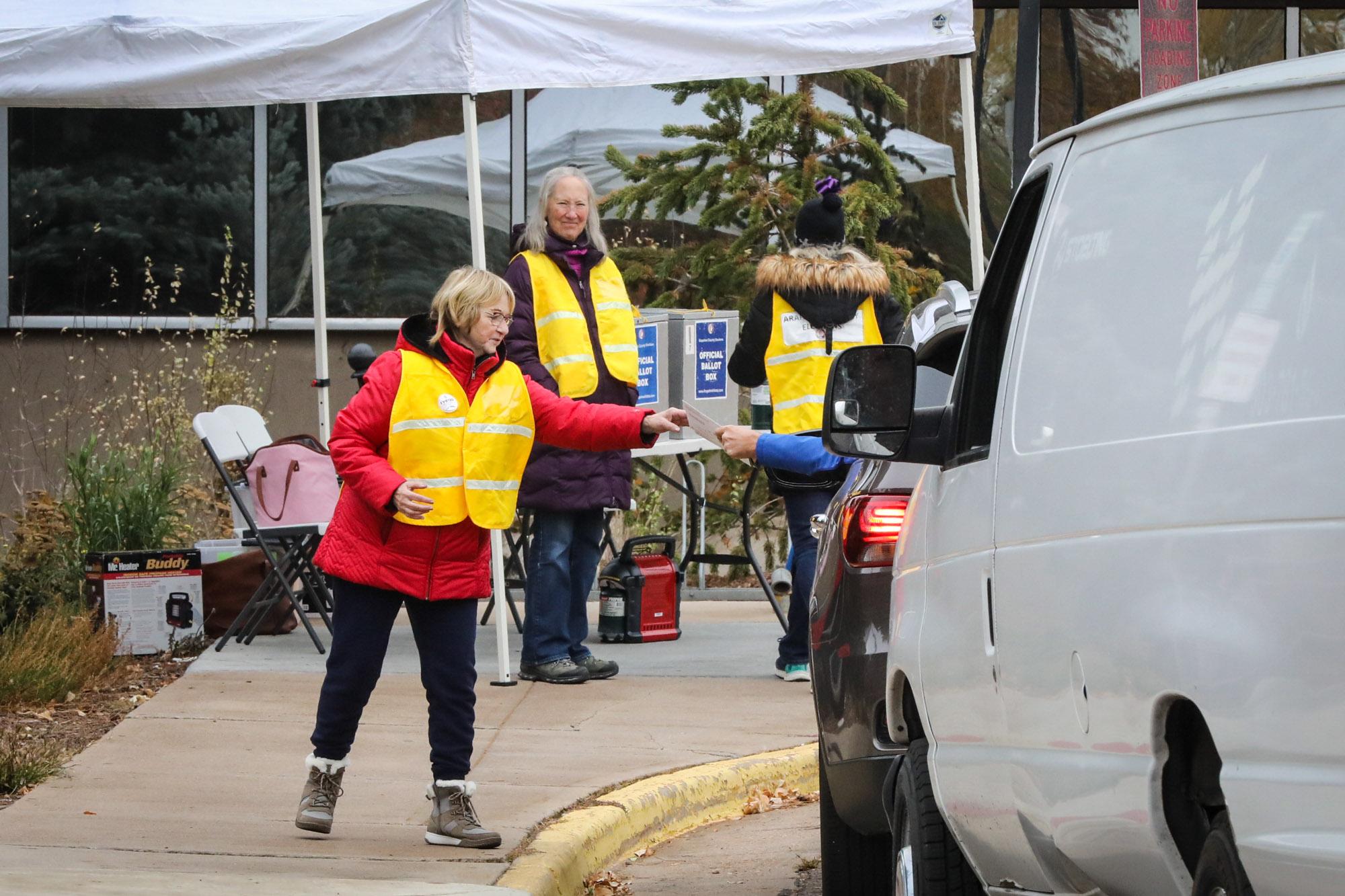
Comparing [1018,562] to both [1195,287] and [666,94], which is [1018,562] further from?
[666,94]

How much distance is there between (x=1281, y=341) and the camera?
251 cm

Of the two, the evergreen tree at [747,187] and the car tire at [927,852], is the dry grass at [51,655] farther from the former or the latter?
the car tire at [927,852]

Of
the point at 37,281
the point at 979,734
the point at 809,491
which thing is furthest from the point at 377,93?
the point at 37,281

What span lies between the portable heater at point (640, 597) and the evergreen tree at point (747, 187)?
247cm

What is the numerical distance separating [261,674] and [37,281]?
691 centimetres

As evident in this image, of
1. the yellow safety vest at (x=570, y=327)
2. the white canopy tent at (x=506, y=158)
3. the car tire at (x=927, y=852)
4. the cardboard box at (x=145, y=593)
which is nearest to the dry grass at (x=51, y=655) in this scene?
the cardboard box at (x=145, y=593)

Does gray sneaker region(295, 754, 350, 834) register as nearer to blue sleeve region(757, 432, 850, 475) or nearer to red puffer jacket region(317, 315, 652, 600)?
red puffer jacket region(317, 315, 652, 600)

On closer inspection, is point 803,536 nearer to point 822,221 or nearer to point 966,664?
point 822,221

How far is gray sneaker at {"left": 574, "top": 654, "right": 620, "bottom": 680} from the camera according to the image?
8.92 metres

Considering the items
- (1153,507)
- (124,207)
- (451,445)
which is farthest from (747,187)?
(1153,507)

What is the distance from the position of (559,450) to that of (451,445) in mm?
2797

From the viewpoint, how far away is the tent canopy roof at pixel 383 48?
798 centimetres

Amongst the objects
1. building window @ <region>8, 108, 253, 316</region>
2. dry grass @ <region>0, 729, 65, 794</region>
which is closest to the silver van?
dry grass @ <region>0, 729, 65, 794</region>

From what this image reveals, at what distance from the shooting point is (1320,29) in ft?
49.8
